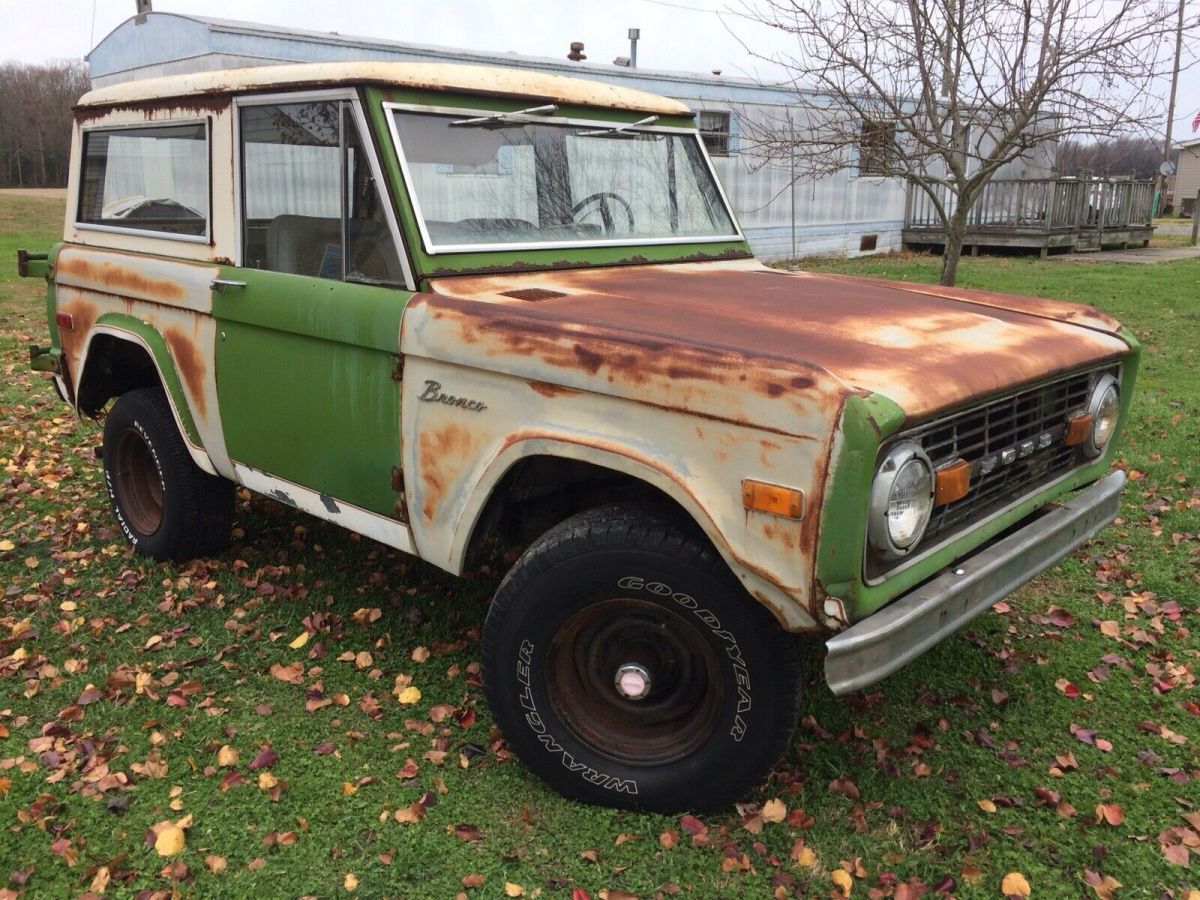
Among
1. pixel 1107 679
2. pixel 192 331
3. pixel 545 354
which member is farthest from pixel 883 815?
pixel 192 331

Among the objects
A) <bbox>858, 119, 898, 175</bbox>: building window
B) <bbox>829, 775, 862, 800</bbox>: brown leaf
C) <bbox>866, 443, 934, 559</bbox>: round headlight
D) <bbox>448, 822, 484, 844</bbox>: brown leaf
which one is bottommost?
<bbox>448, 822, 484, 844</bbox>: brown leaf

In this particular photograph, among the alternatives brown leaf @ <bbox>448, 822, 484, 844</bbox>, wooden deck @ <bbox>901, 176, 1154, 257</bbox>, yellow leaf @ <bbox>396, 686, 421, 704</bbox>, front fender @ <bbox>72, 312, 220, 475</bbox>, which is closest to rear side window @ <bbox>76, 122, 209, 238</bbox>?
front fender @ <bbox>72, 312, 220, 475</bbox>

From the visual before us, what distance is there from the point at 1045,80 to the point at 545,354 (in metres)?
5.86

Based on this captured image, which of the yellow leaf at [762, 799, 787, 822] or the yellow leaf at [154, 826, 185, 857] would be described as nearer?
the yellow leaf at [154, 826, 185, 857]

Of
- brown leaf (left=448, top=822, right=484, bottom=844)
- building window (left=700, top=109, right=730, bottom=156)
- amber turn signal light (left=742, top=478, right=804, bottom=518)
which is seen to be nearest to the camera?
amber turn signal light (left=742, top=478, right=804, bottom=518)

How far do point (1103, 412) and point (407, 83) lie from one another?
2476 millimetres

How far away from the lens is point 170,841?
276 centimetres

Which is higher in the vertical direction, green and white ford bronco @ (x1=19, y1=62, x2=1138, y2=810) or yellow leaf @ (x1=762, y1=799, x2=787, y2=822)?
green and white ford bronco @ (x1=19, y1=62, x2=1138, y2=810)

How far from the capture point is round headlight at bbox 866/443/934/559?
7.50 ft

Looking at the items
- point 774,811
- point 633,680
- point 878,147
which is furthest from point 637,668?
point 878,147

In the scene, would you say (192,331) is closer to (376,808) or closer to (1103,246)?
(376,808)

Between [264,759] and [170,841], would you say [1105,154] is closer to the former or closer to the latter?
[264,759]

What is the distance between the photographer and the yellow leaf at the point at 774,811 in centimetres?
284

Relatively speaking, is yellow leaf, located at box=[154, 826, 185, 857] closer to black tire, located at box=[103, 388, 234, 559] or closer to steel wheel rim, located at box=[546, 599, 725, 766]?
steel wheel rim, located at box=[546, 599, 725, 766]
